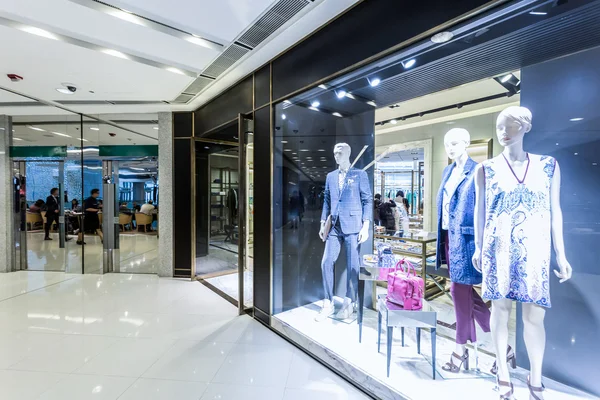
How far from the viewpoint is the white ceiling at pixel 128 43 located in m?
2.35

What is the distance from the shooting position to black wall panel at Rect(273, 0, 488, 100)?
1806 millimetres

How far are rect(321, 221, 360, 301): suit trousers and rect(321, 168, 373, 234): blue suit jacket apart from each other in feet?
0.30

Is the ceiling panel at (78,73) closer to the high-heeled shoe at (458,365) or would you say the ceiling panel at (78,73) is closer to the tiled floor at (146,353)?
the tiled floor at (146,353)

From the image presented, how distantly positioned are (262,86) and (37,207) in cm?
641

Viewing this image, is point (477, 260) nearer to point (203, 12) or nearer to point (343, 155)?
point (343, 155)

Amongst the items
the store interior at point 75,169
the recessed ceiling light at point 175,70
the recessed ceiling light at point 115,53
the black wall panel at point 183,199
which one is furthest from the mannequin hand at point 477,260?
the store interior at point 75,169

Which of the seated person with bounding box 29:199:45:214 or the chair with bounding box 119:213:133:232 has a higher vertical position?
the seated person with bounding box 29:199:45:214

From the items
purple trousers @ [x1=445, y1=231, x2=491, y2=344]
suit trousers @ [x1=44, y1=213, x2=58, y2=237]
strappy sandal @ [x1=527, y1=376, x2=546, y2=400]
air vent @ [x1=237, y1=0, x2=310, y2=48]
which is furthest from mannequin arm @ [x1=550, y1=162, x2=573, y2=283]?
suit trousers @ [x1=44, y1=213, x2=58, y2=237]

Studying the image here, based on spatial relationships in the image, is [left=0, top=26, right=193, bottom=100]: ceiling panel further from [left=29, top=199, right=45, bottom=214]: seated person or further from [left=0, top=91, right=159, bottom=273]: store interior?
[left=29, top=199, right=45, bottom=214]: seated person

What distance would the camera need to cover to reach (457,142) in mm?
2119

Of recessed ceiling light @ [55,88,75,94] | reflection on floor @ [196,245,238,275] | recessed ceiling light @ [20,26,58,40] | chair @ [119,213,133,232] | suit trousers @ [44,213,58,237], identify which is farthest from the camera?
chair @ [119,213,133,232]

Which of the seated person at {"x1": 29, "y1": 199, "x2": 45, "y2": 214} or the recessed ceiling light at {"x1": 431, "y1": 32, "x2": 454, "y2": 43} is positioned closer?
the recessed ceiling light at {"x1": 431, "y1": 32, "x2": 454, "y2": 43}

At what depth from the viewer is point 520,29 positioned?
5.76 feet

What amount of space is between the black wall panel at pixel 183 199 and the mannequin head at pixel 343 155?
3.26 m
